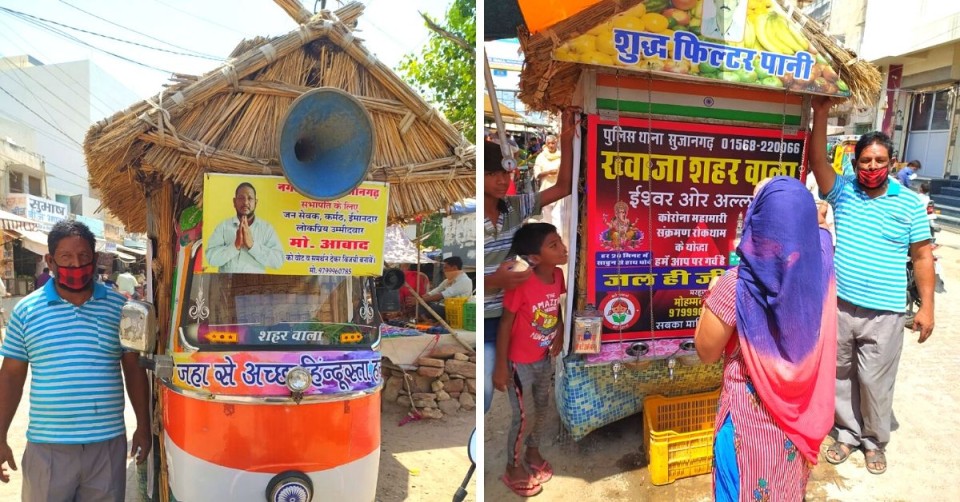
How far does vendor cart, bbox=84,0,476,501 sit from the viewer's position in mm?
2879

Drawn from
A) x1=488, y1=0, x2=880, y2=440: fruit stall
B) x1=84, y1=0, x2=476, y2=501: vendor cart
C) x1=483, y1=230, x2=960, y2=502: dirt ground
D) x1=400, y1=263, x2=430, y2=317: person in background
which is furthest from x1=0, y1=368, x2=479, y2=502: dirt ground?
x1=400, y1=263, x2=430, y2=317: person in background

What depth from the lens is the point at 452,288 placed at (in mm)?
9422

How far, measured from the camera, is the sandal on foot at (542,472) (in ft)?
11.8

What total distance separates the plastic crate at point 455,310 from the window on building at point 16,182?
67.8 feet

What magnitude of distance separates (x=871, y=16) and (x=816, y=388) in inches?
765

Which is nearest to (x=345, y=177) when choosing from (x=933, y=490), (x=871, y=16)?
(x=933, y=490)

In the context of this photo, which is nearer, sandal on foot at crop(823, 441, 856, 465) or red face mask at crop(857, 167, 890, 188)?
red face mask at crop(857, 167, 890, 188)

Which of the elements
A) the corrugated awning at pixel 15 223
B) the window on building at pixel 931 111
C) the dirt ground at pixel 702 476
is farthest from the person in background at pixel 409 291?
the window on building at pixel 931 111

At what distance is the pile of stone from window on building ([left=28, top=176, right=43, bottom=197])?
2346 centimetres

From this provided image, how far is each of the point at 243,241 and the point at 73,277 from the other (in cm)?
77

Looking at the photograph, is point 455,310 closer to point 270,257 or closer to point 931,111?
point 270,257

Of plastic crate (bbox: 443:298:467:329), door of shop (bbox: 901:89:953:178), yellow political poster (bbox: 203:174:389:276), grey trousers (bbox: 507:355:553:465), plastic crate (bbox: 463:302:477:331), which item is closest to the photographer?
yellow political poster (bbox: 203:174:389:276)

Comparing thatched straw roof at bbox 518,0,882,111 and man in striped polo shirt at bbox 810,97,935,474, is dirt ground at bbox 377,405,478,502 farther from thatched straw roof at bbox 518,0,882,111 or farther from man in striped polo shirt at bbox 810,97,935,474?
thatched straw roof at bbox 518,0,882,111

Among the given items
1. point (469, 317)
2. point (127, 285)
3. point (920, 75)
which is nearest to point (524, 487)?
point (469, 317)
